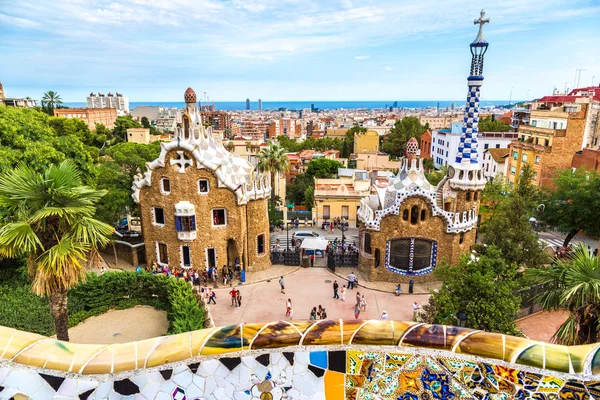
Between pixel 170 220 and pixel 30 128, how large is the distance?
8.49m

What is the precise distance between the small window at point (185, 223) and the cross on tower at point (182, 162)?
2.73 metres

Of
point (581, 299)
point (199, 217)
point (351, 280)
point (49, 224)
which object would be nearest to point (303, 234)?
point (351, 280)

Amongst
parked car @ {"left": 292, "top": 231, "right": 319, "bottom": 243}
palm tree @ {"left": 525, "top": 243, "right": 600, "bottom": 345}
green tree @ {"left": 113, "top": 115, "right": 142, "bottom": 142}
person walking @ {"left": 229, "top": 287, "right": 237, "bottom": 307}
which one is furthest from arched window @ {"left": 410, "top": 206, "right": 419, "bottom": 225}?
green tree @ {"left": 113, "top": 115, "right": 142, "bottom": 142}

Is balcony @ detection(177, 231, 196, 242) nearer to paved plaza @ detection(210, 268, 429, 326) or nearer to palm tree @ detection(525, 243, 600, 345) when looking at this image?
paved plaza @ detection(210, 268, 429, 326)

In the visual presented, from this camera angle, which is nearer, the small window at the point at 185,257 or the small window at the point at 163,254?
the small window at the point at 185,257

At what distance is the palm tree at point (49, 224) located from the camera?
9.87 metres

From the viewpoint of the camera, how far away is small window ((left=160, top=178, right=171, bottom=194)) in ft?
76.3

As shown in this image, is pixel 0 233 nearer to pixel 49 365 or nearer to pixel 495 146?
pixel 49 365

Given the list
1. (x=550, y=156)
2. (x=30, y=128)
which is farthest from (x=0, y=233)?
(x=550, y=156)

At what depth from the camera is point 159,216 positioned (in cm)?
2441

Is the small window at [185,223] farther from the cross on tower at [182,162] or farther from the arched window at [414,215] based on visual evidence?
the arched window at [414,215]

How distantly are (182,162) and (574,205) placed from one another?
24.7 metres

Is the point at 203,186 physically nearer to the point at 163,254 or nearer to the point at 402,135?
the point at 163,254

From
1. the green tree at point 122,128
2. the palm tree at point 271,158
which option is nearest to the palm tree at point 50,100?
the green tree at point 122,128
